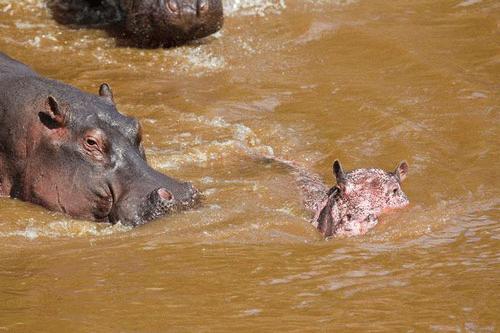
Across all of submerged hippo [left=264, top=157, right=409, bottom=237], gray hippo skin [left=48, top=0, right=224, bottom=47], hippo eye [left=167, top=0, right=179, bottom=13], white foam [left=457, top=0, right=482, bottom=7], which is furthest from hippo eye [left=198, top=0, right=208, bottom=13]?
submerged hippo [left=264, top=157, right=409, bottom=237]

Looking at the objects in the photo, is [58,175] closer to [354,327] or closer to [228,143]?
[228,143]

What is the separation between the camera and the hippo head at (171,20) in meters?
11.3

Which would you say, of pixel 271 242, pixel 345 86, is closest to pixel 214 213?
pixel 271 242

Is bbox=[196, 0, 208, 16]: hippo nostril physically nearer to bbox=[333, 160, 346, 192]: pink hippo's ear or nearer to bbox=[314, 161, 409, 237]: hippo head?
bbox=[314, 161, 409, 237]: hippo head

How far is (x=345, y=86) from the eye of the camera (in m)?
10.6

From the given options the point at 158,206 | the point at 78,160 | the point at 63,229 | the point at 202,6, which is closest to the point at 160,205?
the point at 158,206

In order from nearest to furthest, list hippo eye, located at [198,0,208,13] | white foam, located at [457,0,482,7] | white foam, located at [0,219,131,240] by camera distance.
A: white foam, located at [0,219,131,240], hippo eye, located at [198,0,208,13], white foam, located at [457,0,482,7]

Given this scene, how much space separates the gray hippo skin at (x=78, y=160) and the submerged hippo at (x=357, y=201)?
83 centimetres

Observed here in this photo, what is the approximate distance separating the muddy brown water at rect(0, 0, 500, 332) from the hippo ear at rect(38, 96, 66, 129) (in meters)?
0.55

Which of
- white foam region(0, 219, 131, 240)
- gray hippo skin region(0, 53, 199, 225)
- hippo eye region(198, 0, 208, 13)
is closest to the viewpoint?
white foam region(0, 219, 131, 240)

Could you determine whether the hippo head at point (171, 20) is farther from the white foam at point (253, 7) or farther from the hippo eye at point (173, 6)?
the white foam at point (253, 7)

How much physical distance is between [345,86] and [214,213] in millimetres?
3420

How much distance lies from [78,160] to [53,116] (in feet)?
1.13

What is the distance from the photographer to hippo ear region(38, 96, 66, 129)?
792cm
